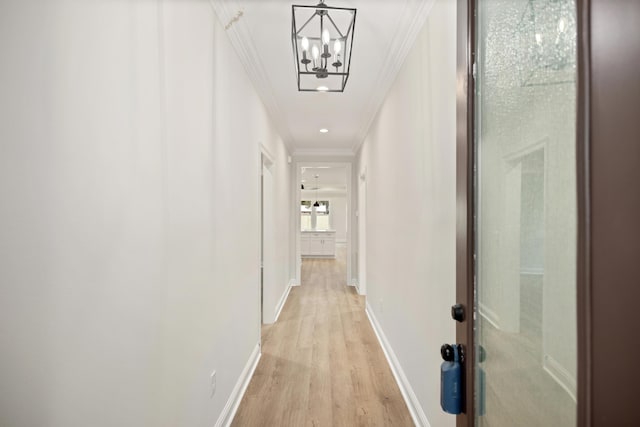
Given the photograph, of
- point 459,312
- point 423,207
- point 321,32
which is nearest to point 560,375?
point 459,312

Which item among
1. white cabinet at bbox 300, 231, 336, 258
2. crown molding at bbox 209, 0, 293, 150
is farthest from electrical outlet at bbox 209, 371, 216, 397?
white cabinet at bbox 300, 231, 336, 258

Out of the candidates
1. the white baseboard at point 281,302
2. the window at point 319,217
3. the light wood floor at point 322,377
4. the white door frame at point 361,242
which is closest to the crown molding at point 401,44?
the white door frame at point 361,242

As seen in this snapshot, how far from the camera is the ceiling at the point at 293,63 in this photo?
2.03 metres

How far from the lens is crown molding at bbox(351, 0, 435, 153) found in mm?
1988

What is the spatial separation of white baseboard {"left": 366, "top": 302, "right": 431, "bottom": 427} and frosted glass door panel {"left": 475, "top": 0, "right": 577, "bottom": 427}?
138cm

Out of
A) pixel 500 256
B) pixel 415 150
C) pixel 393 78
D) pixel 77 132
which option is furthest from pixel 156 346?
pixel 393 78

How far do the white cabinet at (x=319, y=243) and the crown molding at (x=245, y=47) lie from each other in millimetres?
7247

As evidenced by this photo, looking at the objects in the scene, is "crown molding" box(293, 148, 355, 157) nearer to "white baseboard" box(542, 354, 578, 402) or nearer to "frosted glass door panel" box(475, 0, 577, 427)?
"frosted glass door panel" box(475, 0, 577, 427)

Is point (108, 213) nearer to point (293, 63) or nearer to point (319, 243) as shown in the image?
point (293, 63)

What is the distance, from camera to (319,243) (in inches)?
433

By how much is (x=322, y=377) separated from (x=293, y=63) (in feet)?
8.41

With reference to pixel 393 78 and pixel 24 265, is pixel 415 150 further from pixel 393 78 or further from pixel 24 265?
pixel 24 265

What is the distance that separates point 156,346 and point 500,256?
118 cm

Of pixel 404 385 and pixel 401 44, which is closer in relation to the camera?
pixel 401 44
